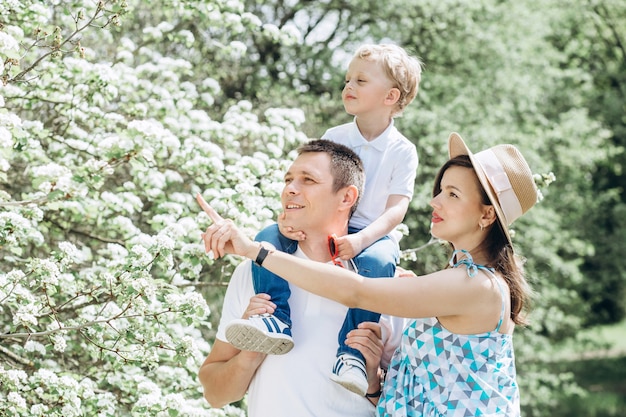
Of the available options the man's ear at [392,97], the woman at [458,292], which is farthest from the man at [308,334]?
the man's ear at [392,97]

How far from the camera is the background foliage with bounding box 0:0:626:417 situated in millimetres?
4031

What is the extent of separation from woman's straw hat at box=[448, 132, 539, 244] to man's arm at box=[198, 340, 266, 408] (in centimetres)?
92

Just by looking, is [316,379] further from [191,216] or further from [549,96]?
[549,96]

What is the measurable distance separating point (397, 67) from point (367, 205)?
0.67 meters

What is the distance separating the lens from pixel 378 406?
2918mm

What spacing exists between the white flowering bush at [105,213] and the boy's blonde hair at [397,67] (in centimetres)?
113

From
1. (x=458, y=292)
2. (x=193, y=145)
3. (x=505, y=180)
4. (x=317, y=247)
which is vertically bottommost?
(x=458, y=292)

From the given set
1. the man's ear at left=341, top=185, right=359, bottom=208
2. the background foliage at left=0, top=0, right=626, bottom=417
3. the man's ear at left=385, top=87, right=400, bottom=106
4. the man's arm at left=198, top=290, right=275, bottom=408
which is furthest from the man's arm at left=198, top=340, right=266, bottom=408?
the man's ear at left=385, top=87, right=400, bottom=106

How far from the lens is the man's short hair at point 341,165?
311 centimetres

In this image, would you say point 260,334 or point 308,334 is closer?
point 260,334

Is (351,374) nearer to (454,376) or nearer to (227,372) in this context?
(454,376)

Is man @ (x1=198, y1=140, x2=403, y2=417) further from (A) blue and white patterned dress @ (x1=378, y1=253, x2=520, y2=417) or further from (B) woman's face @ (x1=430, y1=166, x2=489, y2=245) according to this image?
(B) woman's face @ (x1=430, y1=166, x2=489, y2=245)

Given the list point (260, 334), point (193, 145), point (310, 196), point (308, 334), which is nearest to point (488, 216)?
point (310, 196)

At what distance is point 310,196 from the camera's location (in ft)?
9.98
